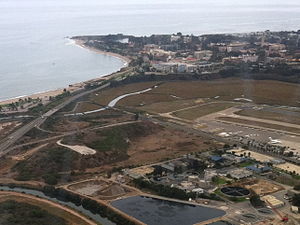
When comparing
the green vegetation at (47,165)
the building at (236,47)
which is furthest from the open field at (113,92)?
the building at (236,47)

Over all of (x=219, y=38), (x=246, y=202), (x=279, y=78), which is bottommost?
(x=246, y=202)

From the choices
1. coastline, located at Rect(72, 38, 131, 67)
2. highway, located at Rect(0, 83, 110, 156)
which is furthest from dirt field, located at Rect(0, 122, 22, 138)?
coastline, located at Rect(72, 38, 131, 67)

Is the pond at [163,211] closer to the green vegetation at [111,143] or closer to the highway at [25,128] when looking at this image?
the green vegetation at [111,143]

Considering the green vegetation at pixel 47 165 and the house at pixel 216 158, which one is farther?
the house at pixel 216 158

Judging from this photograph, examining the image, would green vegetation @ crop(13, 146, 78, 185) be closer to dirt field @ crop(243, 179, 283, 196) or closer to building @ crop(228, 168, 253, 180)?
building @ crop(228, 168, 253, 180)

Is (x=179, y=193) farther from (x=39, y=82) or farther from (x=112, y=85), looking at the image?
(x=39, y=82)

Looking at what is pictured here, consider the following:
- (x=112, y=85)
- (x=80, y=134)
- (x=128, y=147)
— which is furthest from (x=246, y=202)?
(x=112, y=85)
